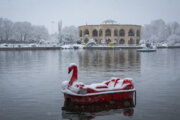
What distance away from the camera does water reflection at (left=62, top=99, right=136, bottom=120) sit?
24.1ft

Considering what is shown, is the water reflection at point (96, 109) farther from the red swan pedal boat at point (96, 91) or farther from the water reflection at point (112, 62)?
the water reflection at point (112, 62)

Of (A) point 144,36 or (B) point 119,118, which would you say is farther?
(A) point 144,36

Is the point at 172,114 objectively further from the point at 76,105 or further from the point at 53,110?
the point at 53,110

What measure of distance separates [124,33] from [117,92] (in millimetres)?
88271

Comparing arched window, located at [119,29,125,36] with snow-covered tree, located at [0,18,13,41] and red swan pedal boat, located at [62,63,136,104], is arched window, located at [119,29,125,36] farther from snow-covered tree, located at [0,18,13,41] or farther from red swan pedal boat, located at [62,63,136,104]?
red swan pedal boat, located at [62,63,136,104]

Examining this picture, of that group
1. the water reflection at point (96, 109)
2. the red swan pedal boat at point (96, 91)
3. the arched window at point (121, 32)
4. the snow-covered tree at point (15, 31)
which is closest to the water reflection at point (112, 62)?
the red swan pedal boat at point (96, 91)

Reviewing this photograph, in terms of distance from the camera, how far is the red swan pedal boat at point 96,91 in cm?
802

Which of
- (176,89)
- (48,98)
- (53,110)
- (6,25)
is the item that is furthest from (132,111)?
(6,25)

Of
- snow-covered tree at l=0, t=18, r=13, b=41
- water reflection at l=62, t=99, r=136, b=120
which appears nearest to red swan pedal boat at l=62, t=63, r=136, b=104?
water reflection at l=62, t=99, r=136, b=120

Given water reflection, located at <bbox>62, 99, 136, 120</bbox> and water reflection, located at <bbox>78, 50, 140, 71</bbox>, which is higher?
water reflection, located at <bbox>78, 50, 140, 71</bbox>

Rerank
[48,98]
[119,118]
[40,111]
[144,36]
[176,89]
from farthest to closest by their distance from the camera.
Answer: [144,36] → [176,89] → [48,98] → [40,111] → [119,118]

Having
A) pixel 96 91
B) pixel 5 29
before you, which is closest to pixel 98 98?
pixel 96 91

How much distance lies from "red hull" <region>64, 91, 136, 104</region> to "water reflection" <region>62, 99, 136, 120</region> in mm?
136

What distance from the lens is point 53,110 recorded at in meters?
7.84
